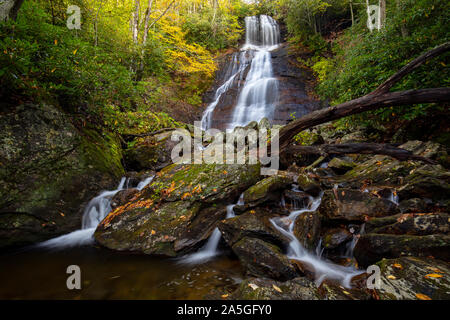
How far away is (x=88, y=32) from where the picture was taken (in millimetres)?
8172

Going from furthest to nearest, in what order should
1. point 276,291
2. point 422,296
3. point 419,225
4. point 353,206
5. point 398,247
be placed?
point 353,206, point 419,225, point 398,247, point 276,291, point 422,296

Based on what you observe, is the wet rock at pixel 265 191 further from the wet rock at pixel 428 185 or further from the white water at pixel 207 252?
the wet rock at pixel 428 185

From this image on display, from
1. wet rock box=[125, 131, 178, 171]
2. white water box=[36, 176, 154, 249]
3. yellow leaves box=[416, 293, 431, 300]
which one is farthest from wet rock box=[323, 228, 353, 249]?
wet rock box=[125, 131, 178, 171]

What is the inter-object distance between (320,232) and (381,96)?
8.01ft

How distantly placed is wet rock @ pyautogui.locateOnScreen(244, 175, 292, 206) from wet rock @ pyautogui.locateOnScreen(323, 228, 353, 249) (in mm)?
1289

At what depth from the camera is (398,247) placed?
2.53 m

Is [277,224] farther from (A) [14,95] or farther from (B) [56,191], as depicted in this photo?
(A) [14,95]

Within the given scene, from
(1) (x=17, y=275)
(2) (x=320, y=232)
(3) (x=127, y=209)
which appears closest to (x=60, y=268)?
(1) (x=17, y=275)

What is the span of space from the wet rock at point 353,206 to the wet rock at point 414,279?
120cm

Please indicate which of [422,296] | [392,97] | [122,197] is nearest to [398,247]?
[422,296]

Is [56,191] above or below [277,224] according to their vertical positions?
above

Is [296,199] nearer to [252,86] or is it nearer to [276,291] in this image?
[276,291]

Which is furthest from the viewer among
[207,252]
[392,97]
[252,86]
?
[252,86]

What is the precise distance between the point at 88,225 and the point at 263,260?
4.04 metres
